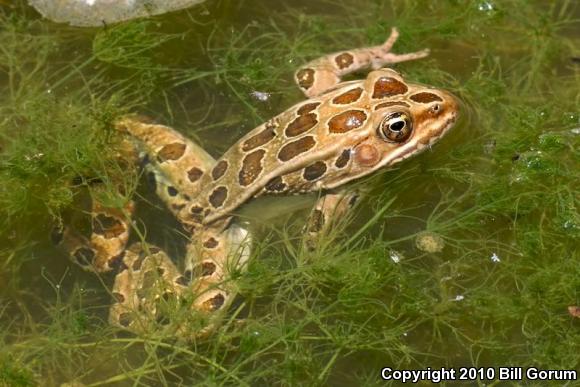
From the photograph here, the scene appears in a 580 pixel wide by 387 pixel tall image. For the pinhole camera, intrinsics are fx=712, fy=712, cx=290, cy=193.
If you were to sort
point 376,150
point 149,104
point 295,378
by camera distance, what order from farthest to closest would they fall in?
point 149,104 → point 376,150 → point 295,378

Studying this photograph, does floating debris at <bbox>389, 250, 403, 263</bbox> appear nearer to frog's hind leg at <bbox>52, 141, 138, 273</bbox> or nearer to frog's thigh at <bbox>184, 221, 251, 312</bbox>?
frog's thigh at <bbox>184, 221, 251, 312</bbox>

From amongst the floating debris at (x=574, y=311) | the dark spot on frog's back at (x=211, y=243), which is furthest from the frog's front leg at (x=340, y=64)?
the floating debris at (x=574, y=311)

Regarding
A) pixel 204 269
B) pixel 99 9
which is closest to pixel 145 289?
pixel 204 269

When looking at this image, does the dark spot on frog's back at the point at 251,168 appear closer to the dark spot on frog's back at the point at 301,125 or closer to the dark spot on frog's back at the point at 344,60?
the dark spot on frog's back at the point at 301,125

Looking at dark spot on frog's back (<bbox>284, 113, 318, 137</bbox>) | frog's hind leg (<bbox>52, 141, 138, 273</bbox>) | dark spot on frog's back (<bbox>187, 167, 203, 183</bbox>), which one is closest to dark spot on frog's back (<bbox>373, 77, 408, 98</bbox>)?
dark spot on frog's back (<bbox>284, 113, 318, 137</bbox>)

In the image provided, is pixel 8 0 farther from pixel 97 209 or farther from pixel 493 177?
pixel 493 177

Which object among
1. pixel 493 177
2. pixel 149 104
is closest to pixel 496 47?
pixel 493 177

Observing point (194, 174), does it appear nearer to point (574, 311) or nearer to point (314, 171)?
point (314, 171)
